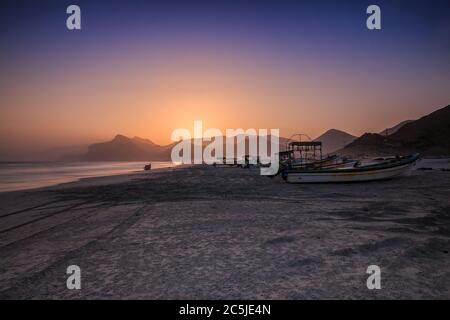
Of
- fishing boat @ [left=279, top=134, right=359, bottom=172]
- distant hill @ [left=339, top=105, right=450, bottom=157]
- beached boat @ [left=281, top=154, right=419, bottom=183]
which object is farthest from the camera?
distant hill @ [left=339, top=105, right=450, bottom=157]

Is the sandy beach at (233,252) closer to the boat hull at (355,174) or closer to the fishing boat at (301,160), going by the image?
the boat hull at (355,174)

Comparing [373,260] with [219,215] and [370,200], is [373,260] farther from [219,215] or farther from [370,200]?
[370,200]

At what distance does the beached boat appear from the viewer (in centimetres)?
2264

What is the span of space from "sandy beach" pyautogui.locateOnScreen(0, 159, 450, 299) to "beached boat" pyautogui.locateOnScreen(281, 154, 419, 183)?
31.1ft

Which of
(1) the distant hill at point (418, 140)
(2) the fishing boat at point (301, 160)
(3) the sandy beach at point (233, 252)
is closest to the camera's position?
(3) the sandy beach at point (233, 252)

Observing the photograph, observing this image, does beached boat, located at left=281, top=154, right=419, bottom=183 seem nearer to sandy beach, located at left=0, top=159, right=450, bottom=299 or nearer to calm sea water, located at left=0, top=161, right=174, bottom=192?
sandy beach, located at left=0, top=159, right=450, bottom=299

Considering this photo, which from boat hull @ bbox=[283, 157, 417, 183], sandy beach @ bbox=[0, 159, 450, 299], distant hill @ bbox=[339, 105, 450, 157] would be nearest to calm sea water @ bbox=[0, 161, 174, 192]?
sandy beach @ bbox=[0, 159, 450, 299]

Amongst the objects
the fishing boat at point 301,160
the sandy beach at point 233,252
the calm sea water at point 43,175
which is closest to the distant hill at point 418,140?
the fishing boat at point 301,160

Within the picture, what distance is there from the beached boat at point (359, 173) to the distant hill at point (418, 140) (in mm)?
91304

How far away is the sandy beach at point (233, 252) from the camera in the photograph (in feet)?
16.2

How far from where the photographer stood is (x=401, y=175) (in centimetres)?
2408

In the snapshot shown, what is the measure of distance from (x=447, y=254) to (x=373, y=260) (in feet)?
6.18
